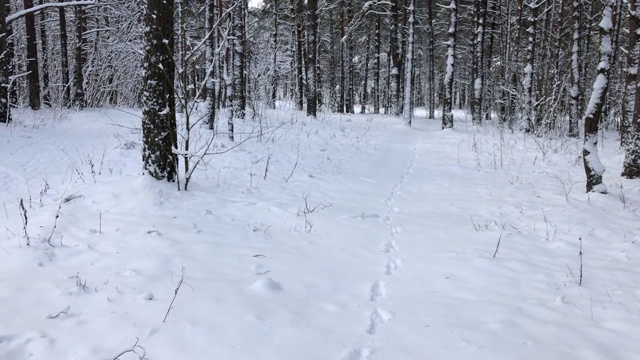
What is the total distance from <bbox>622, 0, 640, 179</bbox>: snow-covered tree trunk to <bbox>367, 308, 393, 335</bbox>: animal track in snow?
7.41 meters

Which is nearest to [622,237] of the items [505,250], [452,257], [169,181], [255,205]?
[505,250]

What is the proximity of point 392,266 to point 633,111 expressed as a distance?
725 cm

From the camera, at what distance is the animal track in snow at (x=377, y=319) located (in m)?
3.19

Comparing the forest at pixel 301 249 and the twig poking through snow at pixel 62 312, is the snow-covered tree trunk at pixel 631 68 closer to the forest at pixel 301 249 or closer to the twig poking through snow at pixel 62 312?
the forest at pixel 301 249

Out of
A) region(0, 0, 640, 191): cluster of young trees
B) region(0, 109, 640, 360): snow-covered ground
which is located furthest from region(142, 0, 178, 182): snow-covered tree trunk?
region(0, 109, 640, 360): snow-covered ground

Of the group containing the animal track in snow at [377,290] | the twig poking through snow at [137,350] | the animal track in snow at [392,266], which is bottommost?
the animal track in snow at [377,290]

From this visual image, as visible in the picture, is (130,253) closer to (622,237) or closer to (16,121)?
(622,237)

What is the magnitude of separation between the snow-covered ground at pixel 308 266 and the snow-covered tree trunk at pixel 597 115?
35 cm

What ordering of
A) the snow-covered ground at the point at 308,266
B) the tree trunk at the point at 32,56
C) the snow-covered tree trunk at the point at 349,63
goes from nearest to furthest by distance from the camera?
the snow-covered ground at the point at 308,266 → the tree trunk at the point at 32,56 → the snow-covered tree trunk at the point at 349,63

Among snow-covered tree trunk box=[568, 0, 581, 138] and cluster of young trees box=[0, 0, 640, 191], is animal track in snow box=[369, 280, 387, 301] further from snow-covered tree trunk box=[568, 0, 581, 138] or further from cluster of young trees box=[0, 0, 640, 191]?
snow-covered tree trunk box=[568, 0, 581, 138]

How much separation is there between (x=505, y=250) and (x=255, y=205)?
326 centimetres

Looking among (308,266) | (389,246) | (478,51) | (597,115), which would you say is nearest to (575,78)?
(478,51)

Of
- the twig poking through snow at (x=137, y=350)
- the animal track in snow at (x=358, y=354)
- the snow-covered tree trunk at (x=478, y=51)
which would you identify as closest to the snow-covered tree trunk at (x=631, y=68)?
the animal track in snow at (x=358, y=354)

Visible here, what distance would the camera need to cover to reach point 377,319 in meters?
3.34
